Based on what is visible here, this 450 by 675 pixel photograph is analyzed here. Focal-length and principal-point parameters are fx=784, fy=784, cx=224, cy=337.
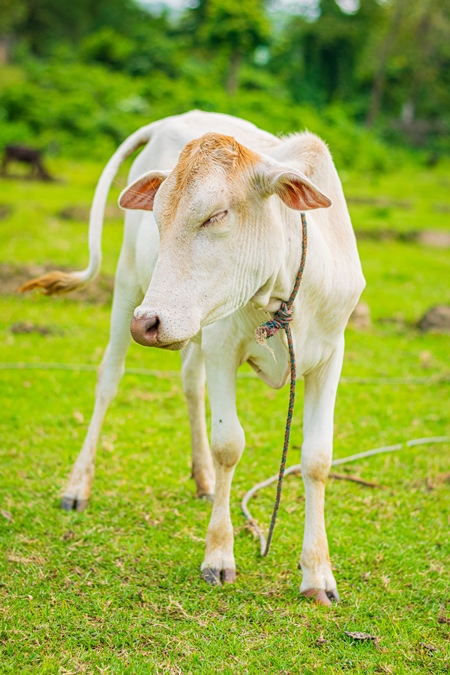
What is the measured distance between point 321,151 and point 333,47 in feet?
99.4

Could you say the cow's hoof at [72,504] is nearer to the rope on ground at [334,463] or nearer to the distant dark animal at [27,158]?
the rope on ground at [334,463]

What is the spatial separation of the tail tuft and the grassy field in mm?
1072

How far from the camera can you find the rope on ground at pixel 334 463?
160 inches

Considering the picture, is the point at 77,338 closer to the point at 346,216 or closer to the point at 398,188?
the point at 346,216

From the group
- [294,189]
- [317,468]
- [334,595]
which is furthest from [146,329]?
[334,595]

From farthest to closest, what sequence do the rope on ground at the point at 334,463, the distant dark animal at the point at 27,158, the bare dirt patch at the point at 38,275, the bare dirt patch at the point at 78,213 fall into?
the distant dark animal at the point at 27,158 < the bare dirt patch at the point at 78,213 < the bare dirt patch at the point at 38,275 < the rope on ground at the point at 334,463

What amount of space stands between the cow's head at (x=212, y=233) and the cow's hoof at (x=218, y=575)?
128 cm

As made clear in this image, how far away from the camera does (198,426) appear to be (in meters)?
4.48

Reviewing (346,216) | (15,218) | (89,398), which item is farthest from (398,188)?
(346,216)

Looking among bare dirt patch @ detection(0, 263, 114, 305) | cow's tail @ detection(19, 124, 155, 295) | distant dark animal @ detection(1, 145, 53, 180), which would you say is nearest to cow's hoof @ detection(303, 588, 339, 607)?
cow's tail @ detection(19, 124, 155, 295)

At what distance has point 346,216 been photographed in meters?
3.62

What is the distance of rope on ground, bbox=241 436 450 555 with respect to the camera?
4.06m

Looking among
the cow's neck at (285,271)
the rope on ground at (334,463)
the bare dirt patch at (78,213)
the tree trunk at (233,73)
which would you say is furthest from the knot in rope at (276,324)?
the tree trunk at (233,73)

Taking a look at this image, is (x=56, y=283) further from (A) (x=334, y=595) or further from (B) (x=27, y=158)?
(B) (x=27, y=158)
